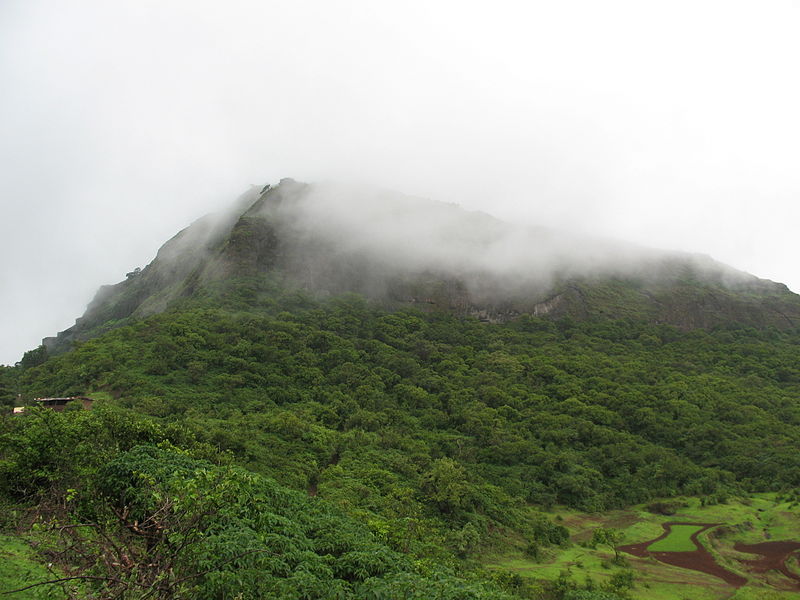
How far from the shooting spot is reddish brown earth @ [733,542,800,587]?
115 ft

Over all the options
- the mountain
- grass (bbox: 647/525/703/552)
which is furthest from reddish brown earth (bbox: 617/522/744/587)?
the mountain

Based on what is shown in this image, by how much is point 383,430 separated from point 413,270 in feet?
183

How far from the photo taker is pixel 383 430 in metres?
53.6

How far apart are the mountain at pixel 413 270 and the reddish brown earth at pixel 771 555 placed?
63.6 m

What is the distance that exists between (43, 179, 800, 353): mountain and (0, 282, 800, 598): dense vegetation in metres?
6.18

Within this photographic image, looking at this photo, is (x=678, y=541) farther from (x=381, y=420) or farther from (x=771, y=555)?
(x=381, y=420)

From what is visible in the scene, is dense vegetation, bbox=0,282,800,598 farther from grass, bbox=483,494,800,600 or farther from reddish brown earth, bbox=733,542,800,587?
reddish brown earth, bbox=733,542,800,587

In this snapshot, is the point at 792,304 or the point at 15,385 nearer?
the point at 15,385

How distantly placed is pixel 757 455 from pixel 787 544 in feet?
63.8

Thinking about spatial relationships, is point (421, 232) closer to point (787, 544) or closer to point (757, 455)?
point (757, 455)

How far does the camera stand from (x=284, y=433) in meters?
43.3

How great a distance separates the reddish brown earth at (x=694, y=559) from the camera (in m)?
34.0

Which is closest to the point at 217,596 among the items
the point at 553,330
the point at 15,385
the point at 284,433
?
the point at 284,433

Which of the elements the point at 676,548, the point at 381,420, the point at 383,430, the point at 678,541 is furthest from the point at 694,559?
the point at 381,420
